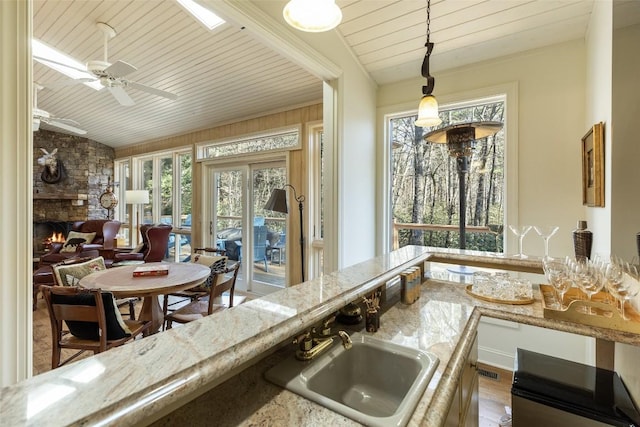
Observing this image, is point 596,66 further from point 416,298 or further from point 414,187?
point 416,298

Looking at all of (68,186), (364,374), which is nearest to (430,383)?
(364,374)

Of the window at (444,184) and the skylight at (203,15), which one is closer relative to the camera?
the skylight at (203,15)

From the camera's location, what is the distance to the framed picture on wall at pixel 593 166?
172cm

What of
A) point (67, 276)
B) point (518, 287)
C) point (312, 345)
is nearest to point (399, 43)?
point (518, 287)

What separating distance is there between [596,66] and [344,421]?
101 inches

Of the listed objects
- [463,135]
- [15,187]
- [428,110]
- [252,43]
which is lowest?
[15,187]

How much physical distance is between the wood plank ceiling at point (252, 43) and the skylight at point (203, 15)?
2.5 inches

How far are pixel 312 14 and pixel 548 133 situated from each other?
2205 mm

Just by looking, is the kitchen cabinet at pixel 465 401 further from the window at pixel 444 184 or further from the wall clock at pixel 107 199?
the wall clock at pixel 107 199

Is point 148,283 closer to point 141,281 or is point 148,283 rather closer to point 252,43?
point 141,281

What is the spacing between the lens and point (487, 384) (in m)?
2.35

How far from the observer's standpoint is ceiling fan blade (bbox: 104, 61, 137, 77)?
8.05 ft

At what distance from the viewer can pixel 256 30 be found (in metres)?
1.79

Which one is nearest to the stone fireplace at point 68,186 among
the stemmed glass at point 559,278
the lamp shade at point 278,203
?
the lamp shade at point 278,203
